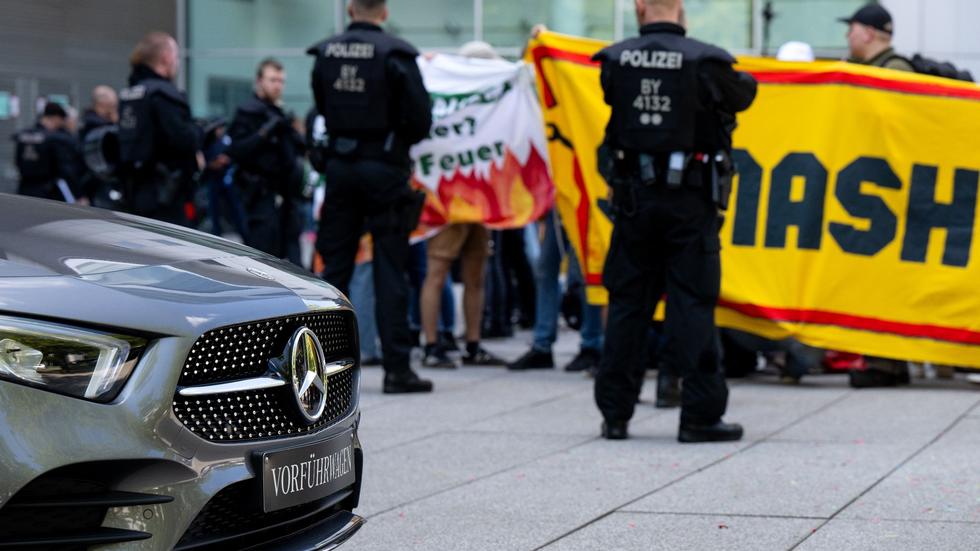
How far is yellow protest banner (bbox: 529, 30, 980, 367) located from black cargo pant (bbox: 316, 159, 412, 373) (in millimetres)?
1312

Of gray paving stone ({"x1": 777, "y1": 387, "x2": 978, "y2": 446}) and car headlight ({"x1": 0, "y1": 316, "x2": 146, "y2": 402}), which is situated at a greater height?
car headlight ({"x1": 0, "y1": 316, "x2": 146, "y2": 402})

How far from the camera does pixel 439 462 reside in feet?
20.6

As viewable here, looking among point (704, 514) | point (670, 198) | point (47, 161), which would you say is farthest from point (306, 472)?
point (47, 161)

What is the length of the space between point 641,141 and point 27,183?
10061 millimetres

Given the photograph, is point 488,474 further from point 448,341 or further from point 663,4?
point 448,341

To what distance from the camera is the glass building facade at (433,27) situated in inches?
859

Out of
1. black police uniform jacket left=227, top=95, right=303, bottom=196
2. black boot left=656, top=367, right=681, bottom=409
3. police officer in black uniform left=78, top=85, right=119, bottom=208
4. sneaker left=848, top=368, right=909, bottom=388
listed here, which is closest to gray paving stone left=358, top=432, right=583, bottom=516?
black boot left=656, top=367, right=681, bottom=409

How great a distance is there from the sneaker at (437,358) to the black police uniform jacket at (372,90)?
6.31 ft

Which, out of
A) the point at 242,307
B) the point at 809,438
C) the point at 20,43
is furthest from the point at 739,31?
the point at 242,307

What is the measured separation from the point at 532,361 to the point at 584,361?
381 mm

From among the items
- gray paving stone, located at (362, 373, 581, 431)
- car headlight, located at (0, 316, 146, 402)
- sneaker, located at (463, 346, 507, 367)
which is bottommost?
sneaker, located at (463, 346, 507, 367)

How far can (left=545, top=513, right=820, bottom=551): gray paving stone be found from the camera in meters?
4.70

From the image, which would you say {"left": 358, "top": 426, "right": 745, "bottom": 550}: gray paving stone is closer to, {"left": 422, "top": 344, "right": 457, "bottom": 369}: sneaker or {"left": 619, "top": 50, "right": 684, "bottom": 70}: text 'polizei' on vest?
{"left": 619, "top": 50, "right": 684, "bottom": 70}: text 'polizei' on vest

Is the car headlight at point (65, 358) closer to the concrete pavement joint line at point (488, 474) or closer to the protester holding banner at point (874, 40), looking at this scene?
the concrete pavement joint line at point (488, 474)
